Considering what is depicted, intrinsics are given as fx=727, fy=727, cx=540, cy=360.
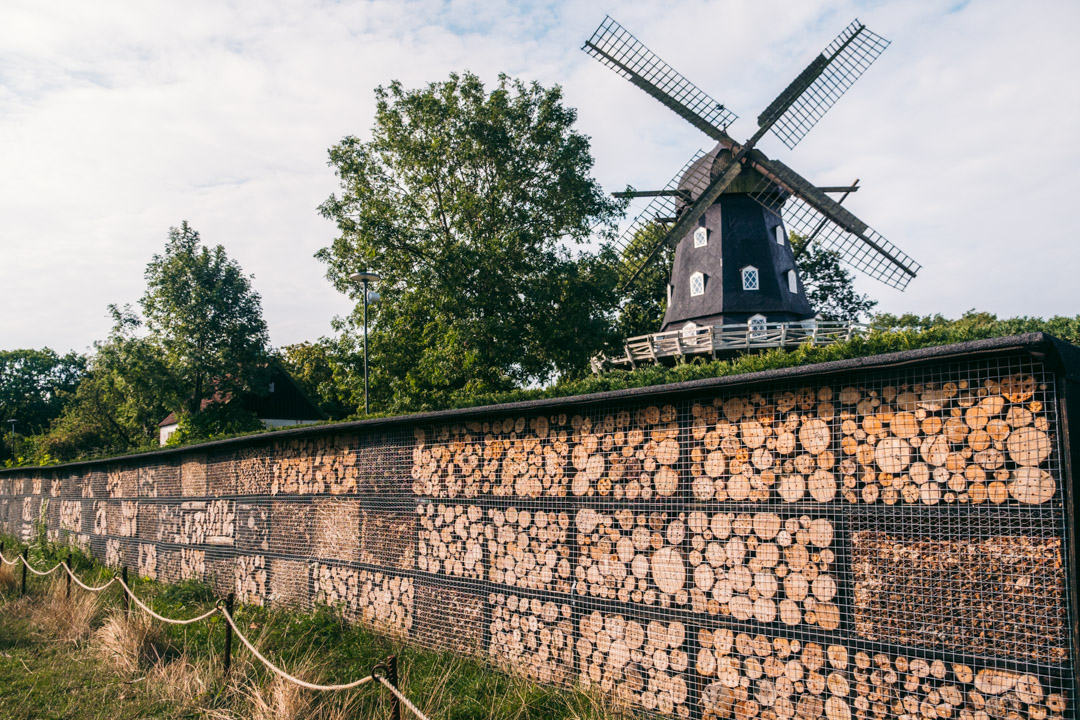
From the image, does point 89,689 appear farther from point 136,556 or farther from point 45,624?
point 136,556

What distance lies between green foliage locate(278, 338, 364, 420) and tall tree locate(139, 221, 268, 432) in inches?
160

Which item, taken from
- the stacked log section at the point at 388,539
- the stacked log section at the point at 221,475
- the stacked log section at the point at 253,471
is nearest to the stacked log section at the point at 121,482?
the stacked log section at the point at 221,475

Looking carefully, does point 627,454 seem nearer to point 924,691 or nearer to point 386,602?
point 924,691

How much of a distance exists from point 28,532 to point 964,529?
21.6 metres

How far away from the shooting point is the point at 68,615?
899cm

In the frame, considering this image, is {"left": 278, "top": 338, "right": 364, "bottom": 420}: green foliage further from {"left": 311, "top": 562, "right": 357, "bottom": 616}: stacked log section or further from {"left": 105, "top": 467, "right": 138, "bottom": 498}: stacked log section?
{"left": 311, "top": 562, "right": 357, "bottom": 616}: stacked log section

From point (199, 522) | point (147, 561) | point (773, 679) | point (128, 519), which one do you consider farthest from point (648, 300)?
point (773, 679)

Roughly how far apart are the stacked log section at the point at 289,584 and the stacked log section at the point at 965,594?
20.9ft

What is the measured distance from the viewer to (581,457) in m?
5.54

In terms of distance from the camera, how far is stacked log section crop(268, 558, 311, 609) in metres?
8.40

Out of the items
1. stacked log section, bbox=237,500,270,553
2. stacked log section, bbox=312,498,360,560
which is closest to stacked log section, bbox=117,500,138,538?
stacked log section, bbox=237,500,270,553

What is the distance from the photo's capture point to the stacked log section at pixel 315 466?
8.00 metres

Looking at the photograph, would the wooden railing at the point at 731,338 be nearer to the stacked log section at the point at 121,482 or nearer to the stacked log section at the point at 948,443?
the stacked log section at the point at 121,482

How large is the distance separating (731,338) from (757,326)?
3.77ft
